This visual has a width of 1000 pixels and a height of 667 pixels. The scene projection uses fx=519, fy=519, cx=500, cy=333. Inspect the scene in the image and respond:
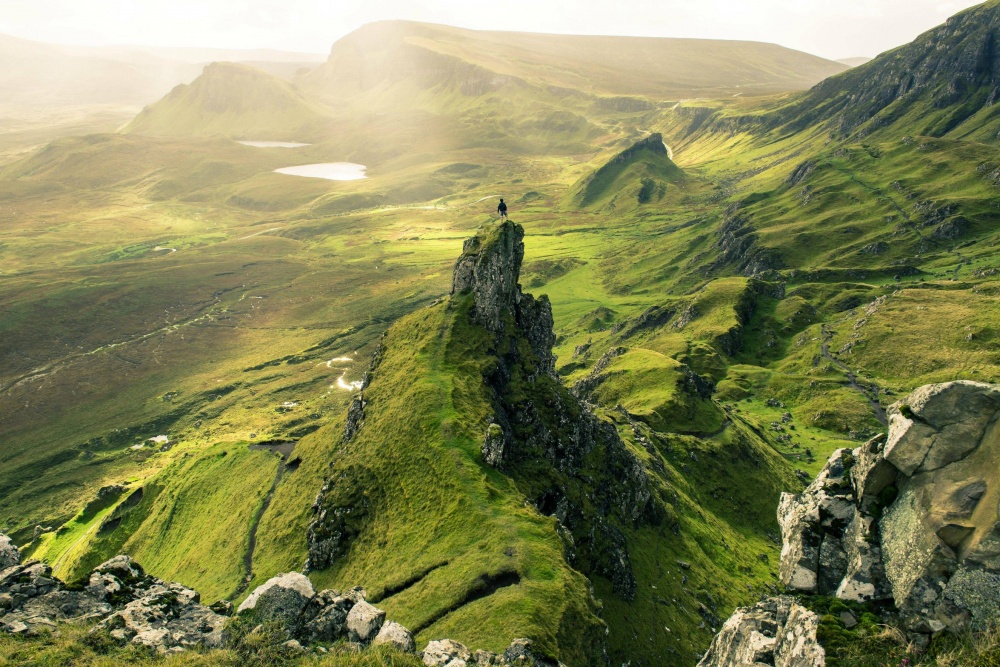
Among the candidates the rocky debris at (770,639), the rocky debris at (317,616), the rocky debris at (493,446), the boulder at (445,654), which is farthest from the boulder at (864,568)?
the rocky debris at (493,446)

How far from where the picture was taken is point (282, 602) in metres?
35.1

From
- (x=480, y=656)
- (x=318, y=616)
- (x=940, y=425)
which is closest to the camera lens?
(x=940, y=425)

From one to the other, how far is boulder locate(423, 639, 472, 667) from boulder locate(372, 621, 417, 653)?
110 centimetres

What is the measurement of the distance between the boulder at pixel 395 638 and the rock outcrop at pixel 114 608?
10027 mm

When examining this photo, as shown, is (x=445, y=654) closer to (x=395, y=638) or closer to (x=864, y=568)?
(x=395, y=638)

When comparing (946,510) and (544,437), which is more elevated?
(946,510)

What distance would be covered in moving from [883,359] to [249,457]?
176870 millimetres

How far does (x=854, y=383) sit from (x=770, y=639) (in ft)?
520

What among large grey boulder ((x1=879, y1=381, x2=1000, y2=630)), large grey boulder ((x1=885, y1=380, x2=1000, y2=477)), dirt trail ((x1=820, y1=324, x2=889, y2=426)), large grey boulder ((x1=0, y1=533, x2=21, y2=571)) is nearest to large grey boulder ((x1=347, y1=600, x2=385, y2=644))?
large grey boulder ((x1=0, y1=533, x2=21, y2=571))

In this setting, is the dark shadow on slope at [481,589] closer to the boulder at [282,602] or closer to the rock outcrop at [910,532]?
the boulder at [282,602]

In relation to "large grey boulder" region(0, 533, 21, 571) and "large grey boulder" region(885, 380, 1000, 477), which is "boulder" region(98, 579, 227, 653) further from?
"large grey boulder" region(885, 380, 1000, 477)

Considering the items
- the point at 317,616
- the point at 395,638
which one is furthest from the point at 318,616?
the point at 395,638

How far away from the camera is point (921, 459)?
23719mm

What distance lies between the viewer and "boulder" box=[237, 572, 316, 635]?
1351 inches
